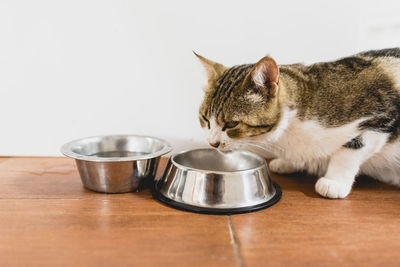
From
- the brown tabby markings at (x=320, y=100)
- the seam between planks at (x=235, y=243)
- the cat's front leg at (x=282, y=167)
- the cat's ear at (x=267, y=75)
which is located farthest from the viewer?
the cat's front leg at (x=282, y=167)

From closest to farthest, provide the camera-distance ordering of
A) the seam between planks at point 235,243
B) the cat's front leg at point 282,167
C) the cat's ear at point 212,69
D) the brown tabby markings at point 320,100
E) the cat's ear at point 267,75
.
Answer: the seam between planks at point 235,243
the cat's ear at point 267,75
the brown tabby markings at point 320,100
the cat's ear at point 212,69
the cat's front leg at point 282,167

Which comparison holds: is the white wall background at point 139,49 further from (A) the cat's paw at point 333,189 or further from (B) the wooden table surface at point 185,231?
(A) the cat's paw at point 333,189

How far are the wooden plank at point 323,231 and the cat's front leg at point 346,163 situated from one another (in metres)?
0.03

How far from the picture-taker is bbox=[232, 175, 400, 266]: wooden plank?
76 cm

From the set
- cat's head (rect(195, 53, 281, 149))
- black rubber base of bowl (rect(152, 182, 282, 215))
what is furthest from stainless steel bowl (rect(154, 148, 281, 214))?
cat's head (rect(195, 53, 281, 149))

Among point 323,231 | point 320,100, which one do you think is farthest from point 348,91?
point 323,231

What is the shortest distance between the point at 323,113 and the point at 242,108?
0.25m

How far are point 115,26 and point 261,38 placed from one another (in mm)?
567

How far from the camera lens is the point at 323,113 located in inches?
42.9

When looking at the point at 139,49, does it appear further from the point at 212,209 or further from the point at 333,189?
the point at 333,189

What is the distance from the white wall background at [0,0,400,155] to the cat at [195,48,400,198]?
284 mm

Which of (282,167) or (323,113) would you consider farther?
(282,167)

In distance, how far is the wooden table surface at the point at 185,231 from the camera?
29.8 inches

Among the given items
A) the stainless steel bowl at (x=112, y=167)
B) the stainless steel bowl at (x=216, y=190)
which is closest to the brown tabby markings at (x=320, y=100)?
the stainless steel bowl at (x=216, y=190)
